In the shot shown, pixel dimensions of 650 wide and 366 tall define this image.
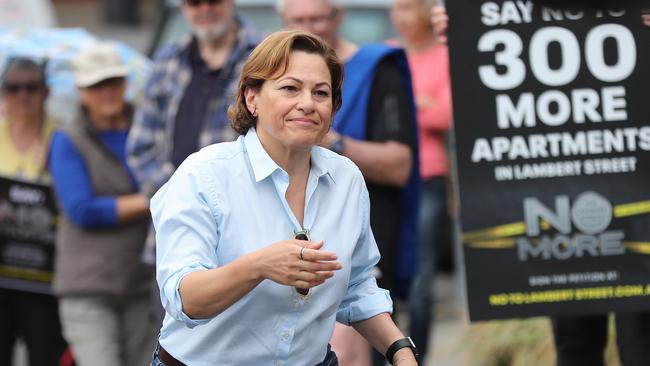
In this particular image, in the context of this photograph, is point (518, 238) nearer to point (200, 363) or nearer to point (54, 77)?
point (200, 363)

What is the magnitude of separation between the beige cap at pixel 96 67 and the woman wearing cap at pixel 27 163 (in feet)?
1.73

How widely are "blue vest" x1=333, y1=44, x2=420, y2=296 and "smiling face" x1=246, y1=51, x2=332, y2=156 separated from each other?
2122mm

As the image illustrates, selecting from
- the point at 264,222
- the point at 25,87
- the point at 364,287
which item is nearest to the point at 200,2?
the point at 25,87

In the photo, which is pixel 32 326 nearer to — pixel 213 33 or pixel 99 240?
pixel 99 240

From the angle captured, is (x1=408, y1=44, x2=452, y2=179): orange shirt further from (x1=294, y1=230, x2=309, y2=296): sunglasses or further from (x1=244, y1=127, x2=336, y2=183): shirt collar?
(x1=294, y1=230, x2=309, y2=296): sunglasses

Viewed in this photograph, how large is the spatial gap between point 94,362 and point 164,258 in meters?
3.36

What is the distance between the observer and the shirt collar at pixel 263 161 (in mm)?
3959

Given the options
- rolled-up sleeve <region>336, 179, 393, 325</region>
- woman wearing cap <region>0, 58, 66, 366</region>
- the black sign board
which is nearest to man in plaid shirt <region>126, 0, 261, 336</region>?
the black sign board

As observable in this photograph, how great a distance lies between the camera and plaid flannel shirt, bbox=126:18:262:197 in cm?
633

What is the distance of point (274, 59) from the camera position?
13.0 feet

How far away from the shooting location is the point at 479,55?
19.0 feet

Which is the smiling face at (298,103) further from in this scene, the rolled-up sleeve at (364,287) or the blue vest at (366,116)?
the blue vest at (366,116)

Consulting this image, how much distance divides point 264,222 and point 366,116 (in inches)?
93.5

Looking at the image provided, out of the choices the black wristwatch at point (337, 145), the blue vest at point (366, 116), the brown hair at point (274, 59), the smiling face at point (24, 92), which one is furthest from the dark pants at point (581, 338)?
the smiling face at point (24, 92)
